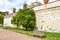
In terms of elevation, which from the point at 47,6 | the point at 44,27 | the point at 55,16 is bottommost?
the point at 44,27

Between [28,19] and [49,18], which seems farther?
[28,19]

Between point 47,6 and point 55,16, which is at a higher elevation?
point 47,6

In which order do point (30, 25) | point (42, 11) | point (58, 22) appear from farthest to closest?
point (30, 25), point (42, 11), point (58, 22)

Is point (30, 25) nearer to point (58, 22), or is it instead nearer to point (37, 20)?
point (37, 20)

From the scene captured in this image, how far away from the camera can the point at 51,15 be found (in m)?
21.3

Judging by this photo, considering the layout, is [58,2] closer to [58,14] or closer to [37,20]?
[58,14]

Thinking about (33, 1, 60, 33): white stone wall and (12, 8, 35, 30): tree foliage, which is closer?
(33, 1, 60, 33): white stone wall

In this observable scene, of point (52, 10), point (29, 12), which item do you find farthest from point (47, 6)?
point (29, 12)

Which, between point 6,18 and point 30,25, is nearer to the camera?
point 30,25

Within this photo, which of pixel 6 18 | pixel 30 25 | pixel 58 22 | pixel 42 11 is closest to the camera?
pixel 58 22

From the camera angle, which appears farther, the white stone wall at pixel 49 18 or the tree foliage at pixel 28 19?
the tree foliage at pixel 28 19

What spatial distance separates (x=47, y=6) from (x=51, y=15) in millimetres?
1507

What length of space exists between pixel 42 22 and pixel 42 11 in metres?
1.60

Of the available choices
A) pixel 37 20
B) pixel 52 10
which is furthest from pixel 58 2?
pixel 37 20
